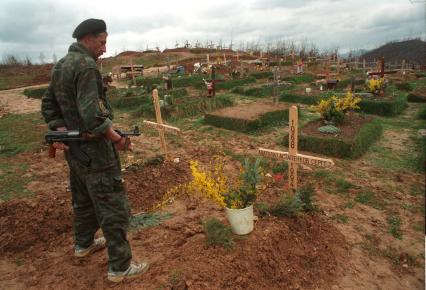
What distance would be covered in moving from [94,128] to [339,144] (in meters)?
5.87

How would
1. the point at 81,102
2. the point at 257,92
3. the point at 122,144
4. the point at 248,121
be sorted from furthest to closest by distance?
the point at 257,92, the point at 248,121, the point at 122,144, the point at 81,102

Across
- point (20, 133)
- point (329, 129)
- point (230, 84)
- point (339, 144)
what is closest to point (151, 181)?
point (339, 144)

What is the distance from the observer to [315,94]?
46.5ft

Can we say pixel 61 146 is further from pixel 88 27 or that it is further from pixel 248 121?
pixel 248 121

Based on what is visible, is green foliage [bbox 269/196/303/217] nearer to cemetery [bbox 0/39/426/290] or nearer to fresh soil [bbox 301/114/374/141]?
cemetery [bbox 0/39/426/290]

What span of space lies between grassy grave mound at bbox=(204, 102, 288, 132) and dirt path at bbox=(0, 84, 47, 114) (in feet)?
31.3

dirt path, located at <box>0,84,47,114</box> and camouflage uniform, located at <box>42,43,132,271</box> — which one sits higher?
camouflage uniform, located at <box>42,43,132,271</box>

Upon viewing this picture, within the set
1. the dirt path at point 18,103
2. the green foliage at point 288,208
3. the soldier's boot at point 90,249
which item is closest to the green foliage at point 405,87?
the green foliage at point 288,208

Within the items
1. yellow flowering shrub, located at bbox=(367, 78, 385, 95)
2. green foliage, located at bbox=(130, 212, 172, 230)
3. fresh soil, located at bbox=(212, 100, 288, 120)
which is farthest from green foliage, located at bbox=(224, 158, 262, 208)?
yellow flowering shrub, located at bbox=(367, 78, 385, 95)

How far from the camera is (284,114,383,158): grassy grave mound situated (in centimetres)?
726

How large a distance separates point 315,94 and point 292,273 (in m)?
11.9

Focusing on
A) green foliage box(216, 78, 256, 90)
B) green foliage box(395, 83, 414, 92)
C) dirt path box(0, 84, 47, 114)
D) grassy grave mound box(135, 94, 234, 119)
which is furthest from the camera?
green foliage box(216, 78, 256, 90)

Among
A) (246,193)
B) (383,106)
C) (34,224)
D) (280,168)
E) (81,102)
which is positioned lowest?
(280,168)

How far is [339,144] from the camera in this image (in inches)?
288
